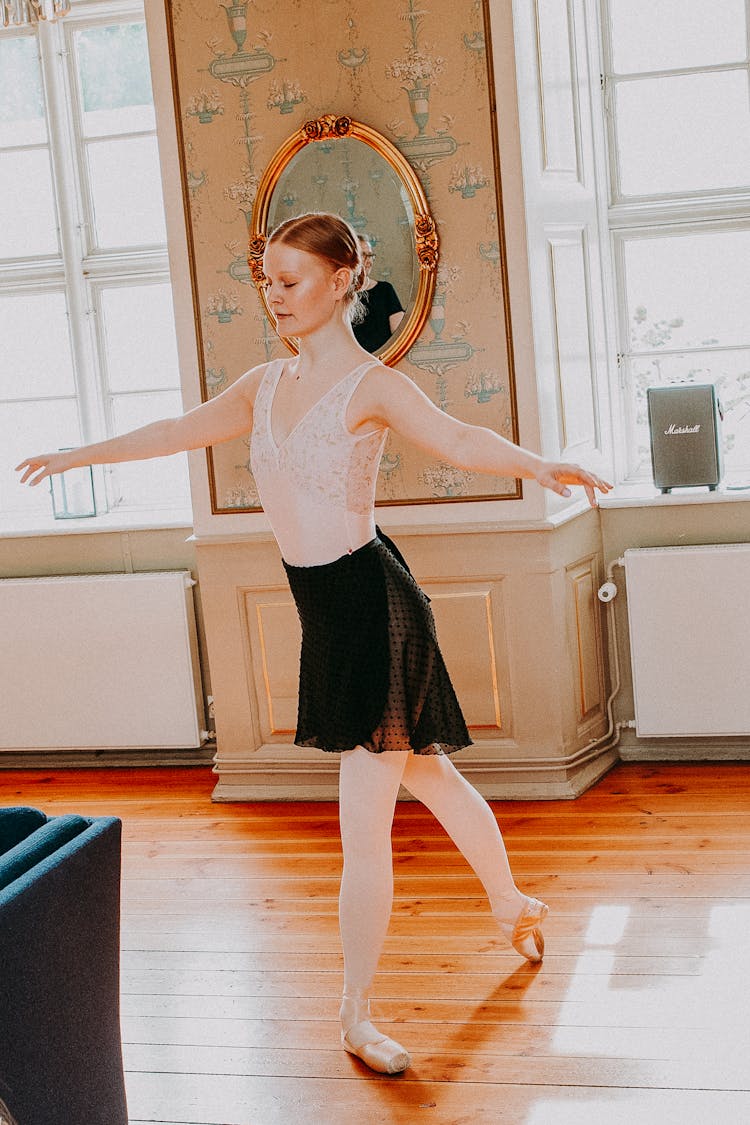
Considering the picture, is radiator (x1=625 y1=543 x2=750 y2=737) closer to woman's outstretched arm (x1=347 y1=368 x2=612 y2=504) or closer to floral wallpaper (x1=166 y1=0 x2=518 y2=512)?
floral wallpaper (x1=166 y1=0 x2=518 y2=512)

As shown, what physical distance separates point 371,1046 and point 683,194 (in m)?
2.88

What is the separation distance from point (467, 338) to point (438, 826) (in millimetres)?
1389

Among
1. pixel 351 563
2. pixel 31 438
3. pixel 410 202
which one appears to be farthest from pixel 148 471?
pixel 351 563

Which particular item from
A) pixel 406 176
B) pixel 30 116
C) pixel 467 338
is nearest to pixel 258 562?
pixel 467 338

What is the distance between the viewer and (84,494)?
181 inches

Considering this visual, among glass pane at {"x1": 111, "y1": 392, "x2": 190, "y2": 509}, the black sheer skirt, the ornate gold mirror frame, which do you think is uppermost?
the ornate gold mirror frame

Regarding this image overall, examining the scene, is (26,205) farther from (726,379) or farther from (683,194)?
(726,379)

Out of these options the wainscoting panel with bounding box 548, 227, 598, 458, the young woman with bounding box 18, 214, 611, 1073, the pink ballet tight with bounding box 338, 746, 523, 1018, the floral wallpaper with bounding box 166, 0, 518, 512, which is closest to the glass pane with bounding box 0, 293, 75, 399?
the floral wallpaper with bounding box 166, 0, 518, 512

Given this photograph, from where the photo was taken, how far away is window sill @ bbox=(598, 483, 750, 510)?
3.94 meters

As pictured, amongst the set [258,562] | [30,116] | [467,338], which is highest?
[30,116]

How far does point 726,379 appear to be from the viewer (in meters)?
4.20

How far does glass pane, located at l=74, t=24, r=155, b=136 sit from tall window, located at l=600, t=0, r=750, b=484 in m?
1.58

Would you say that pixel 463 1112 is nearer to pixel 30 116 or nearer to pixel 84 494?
pixel 84 494

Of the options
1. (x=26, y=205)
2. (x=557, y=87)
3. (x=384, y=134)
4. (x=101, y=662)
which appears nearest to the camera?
(x=384, y=134)
